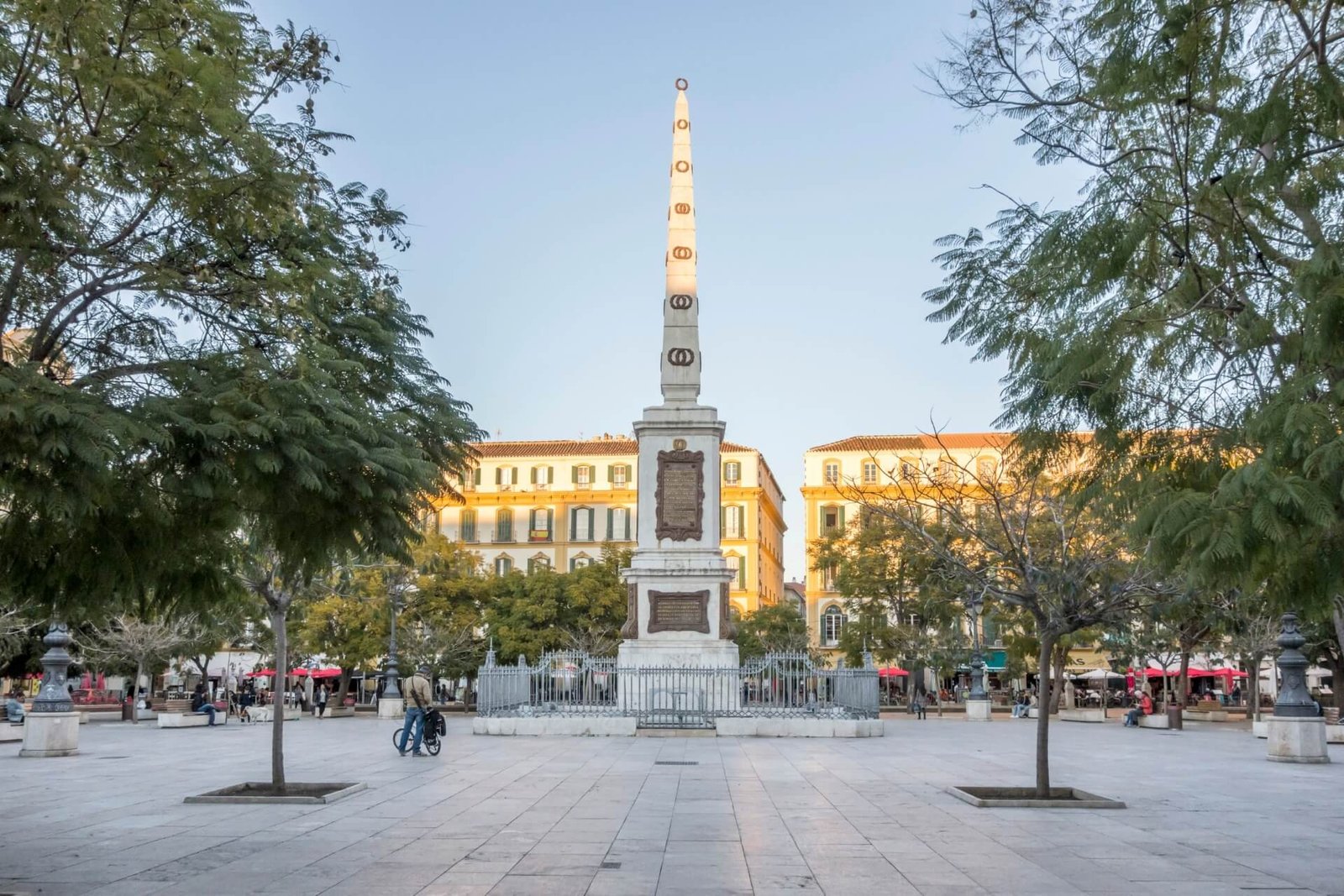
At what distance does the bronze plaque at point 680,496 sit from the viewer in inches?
1095

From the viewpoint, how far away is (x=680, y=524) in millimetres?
27844

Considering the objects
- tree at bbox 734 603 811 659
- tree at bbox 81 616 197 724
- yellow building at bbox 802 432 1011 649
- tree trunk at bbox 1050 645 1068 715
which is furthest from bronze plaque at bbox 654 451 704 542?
yellow building at bbox 802 432 1011 649

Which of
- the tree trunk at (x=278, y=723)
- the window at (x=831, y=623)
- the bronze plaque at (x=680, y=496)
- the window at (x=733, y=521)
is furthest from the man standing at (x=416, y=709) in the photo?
the window at (x=733, y=521)

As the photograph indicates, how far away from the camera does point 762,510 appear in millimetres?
85438

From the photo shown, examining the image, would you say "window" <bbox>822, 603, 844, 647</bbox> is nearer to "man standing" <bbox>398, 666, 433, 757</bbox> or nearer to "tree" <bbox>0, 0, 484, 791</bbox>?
"man standing" <bbox>398, 666, 433, 757</bbox>

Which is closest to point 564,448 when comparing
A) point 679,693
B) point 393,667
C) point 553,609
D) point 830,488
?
point 830,488

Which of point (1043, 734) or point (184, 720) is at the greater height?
point (1043, 734)

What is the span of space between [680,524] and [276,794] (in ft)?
49.1

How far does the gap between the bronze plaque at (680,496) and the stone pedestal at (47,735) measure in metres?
12.9

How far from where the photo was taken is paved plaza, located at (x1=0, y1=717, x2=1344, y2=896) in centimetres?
888

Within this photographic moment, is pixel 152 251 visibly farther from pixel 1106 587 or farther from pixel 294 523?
pixel 1106 587

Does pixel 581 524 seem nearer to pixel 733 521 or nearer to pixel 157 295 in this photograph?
pixel 733 521

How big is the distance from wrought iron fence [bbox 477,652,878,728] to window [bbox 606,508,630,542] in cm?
5112

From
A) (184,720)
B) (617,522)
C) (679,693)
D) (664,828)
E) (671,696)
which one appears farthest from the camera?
(617,522)
